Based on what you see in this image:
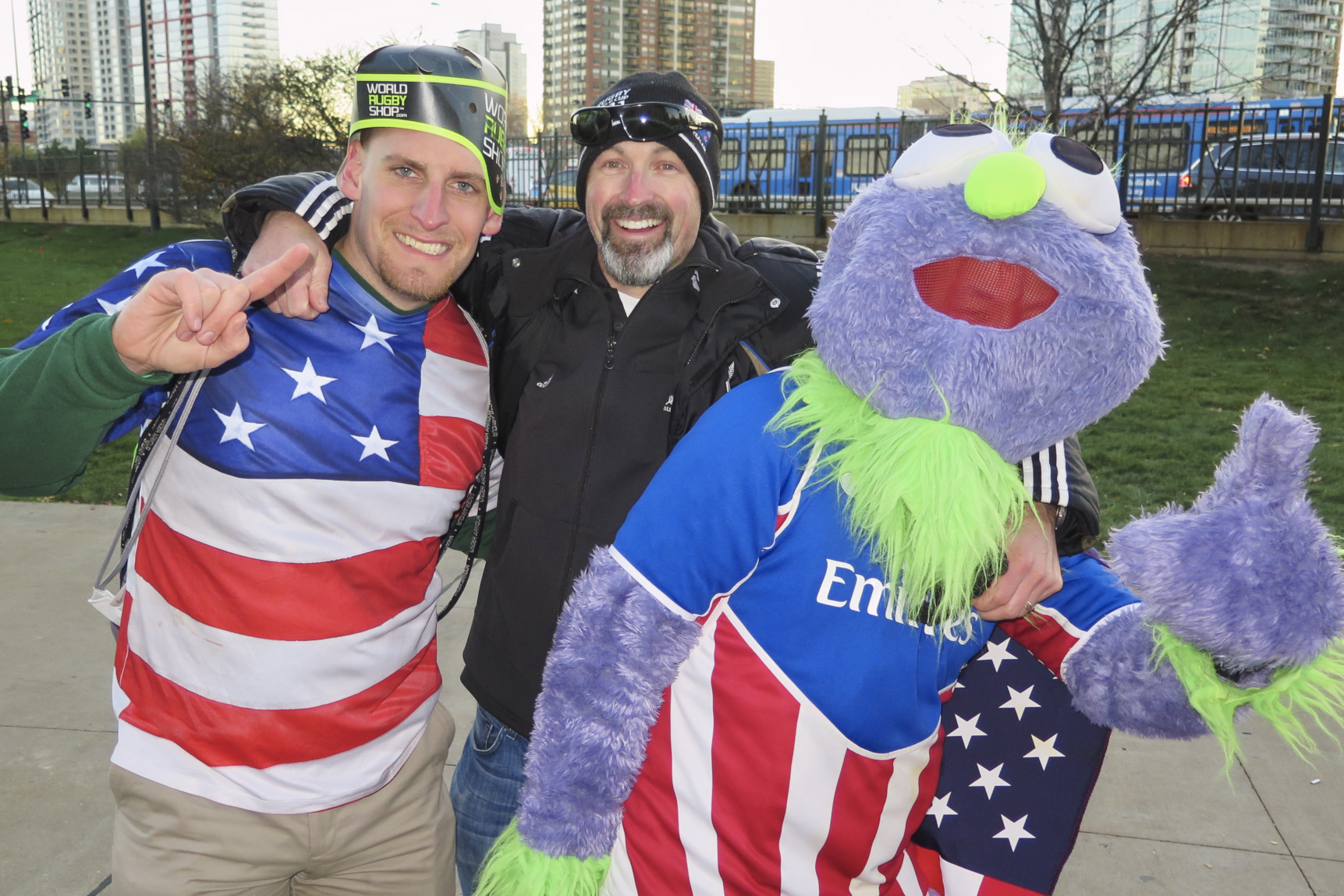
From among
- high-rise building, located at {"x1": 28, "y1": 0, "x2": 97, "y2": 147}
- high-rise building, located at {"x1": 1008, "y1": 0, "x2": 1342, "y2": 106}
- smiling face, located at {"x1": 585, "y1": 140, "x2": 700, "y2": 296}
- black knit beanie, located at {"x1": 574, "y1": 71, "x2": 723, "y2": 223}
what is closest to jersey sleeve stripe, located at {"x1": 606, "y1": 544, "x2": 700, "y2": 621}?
smiling face, located at {"x1": 585, "y1": 140, "x2": 700, "y2": 296}

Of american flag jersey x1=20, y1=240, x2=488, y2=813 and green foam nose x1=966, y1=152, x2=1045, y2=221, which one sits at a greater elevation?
green foam nose x1=966, y1=152, x2=1045, y2=221

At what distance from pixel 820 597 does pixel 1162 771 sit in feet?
9.63

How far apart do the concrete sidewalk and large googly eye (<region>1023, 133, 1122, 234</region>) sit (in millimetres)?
2453

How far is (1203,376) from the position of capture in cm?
1023

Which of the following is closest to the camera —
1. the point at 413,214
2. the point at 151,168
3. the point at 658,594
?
the point at 658,594

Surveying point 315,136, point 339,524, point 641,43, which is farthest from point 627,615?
point 641,43

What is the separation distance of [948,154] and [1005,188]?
0.14 metres

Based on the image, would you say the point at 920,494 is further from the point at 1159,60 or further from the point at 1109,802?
the point at 1159,60

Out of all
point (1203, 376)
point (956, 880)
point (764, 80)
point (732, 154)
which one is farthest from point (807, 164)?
point (764, 80)

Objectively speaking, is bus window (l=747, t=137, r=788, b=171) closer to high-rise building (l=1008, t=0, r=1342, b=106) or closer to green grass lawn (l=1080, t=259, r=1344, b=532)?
high-rise building (l=1008, t=0, r=1342, b=106)

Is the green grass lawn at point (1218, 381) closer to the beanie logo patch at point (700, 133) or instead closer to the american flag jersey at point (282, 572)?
the beanie logo patch at point (700, 133)

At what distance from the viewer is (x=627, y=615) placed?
1704 mm

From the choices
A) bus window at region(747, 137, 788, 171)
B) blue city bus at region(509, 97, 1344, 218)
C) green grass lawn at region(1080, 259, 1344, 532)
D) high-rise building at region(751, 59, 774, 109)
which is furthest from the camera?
high-rise building at region(751, 59, 774, 109)

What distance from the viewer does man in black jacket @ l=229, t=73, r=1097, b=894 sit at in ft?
7.84
